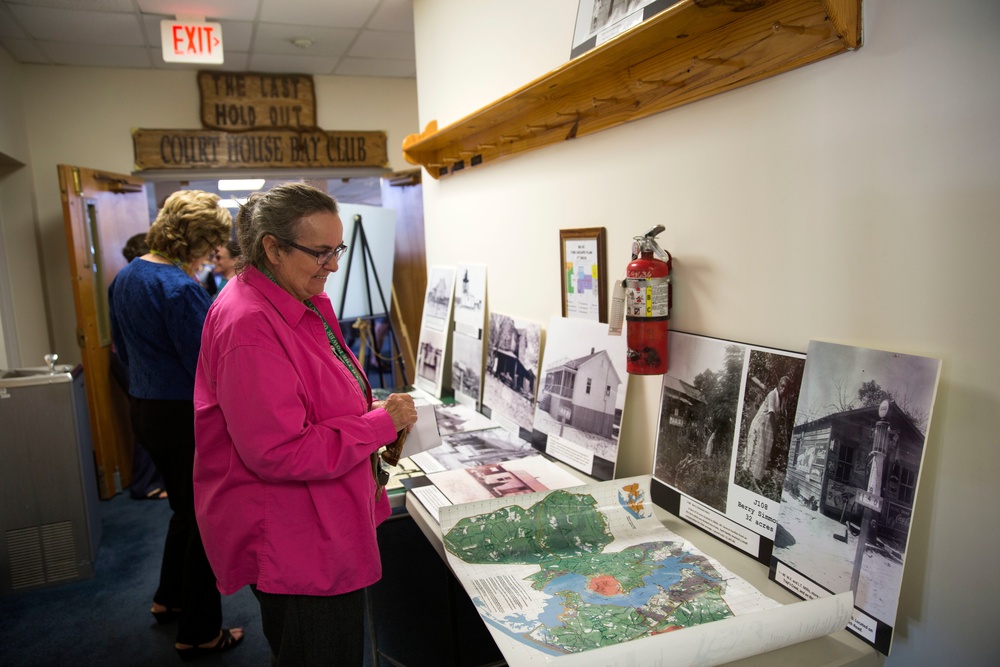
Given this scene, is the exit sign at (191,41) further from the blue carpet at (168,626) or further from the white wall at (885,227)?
the white wall at (885,227)

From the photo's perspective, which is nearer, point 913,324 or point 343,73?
point 913,324

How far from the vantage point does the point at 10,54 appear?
3.85 m

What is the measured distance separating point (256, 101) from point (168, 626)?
3.44 m

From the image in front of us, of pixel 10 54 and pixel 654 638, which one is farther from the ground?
pixel 10 54

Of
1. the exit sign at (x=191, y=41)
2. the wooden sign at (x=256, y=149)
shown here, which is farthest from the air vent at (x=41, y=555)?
the wooden sign at (x=256, y=149)

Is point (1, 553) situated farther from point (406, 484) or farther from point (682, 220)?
point (682, 220)

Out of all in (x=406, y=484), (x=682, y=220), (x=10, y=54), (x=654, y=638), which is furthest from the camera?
(x=10, y=54)

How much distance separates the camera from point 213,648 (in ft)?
7.67

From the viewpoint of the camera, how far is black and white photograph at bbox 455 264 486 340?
8.84 ft

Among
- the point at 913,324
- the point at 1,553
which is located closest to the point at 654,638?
the point at 913,324

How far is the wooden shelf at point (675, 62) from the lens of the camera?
112 cm

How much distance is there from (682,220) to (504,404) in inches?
43.7

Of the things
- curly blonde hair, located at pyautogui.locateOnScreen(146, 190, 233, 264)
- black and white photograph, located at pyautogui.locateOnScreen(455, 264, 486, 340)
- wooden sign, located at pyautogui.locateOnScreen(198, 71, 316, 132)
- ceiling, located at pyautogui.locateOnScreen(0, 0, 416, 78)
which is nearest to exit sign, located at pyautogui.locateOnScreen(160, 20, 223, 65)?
ceiling, located at pyautogui.locateOnScreen(0, 0, 416, 78)

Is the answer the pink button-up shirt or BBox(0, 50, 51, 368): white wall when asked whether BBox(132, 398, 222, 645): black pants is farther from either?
BBox(0, 50, 51, 368): white wall
